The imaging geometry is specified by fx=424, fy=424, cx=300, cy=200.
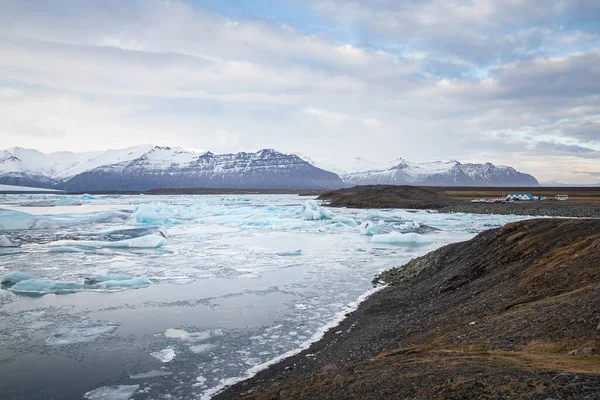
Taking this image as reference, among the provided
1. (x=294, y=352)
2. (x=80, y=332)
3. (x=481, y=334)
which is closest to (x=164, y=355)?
(x=294, y=352)

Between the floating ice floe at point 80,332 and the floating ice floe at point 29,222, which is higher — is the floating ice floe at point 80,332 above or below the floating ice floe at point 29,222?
below

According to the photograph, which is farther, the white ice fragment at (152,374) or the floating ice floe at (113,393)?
the white ice fragment at (152,374)

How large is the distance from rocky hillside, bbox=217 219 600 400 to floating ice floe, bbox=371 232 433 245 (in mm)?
9929

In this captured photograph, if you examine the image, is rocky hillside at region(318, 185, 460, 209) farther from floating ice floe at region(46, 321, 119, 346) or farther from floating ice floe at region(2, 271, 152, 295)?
floating ice floe at region(46, 321, 119, 346)

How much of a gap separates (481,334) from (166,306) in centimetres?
709

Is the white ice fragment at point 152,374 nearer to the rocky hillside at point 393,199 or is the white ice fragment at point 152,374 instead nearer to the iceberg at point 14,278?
the iceberg at point 14,278

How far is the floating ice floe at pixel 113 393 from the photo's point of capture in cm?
555

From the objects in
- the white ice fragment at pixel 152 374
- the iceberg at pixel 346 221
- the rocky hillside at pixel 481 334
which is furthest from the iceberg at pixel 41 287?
the iceberg at pixel 346 221

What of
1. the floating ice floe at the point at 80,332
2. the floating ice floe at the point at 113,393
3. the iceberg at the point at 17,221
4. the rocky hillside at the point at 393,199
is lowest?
the floating ice floe at the point at 80,332

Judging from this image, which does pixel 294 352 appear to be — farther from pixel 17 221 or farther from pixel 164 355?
pixel 17 221

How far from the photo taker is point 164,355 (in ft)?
22.9

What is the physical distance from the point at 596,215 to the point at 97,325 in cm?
3890

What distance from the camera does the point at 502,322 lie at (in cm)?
590

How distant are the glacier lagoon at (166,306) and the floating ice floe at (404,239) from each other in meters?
0.06
